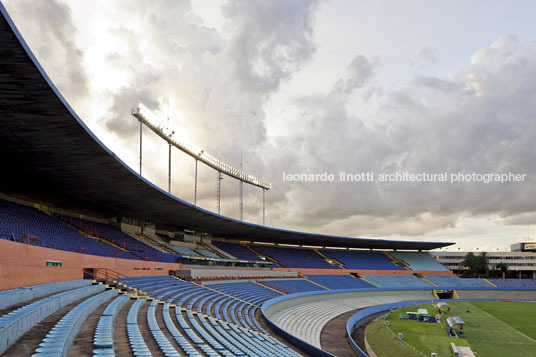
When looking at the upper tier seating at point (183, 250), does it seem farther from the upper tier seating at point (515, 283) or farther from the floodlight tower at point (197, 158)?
the upper tier seating at point (515, 283)

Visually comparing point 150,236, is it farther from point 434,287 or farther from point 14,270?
point 434,287

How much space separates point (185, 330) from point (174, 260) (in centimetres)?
2314

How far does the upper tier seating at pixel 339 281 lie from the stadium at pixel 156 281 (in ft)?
0.95

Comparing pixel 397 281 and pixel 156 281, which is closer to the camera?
pixel 156 281

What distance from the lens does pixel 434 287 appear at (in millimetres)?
56500

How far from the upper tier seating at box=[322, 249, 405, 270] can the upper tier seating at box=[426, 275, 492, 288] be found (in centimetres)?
526

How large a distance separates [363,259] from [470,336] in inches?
1514

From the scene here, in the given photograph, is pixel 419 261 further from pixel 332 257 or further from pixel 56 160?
pixel 56 160

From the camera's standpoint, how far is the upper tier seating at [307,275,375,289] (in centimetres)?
5067

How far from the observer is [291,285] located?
147 feet

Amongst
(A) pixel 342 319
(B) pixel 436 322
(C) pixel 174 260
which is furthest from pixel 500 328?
(C) pixel 174 260

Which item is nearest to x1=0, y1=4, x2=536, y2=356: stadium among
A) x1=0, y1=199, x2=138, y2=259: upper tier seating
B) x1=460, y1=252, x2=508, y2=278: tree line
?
x1=0, y1=199, x2=138, y2=259: upper tier seating

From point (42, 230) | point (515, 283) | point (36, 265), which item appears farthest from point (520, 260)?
point (36, 265)

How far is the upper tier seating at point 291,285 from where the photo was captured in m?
40.8
